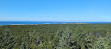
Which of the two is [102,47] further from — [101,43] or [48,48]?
[48,48]

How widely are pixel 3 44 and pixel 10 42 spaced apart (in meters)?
1.78

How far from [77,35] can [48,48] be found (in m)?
14.5

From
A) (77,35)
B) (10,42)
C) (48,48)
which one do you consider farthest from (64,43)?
(10,42)

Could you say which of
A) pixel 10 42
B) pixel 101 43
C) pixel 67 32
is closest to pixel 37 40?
pixel 10 42

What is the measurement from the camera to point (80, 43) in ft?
86.0

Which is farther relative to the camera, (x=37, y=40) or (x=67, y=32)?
(x=37, y=40)

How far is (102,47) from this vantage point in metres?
13.0

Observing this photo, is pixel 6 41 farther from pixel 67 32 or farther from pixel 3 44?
pixel 67 32

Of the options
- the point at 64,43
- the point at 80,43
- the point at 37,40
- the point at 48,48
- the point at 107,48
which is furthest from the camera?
the point at 37,40

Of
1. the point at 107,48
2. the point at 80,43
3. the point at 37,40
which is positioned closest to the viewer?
the point at 107,48

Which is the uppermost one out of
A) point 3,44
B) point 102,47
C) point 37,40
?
Result: point 102,47

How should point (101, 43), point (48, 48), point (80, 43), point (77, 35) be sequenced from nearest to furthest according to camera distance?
point (101, 43) < point (48, 48) < point (80, 43) < point (77, 35)

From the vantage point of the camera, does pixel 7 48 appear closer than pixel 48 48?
No

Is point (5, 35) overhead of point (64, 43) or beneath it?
overhead
